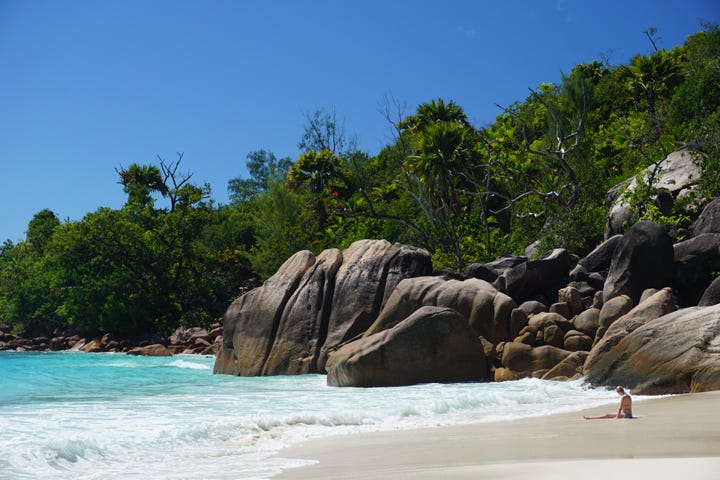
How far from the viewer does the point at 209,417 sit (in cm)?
1088

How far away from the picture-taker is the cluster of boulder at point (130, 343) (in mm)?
34344

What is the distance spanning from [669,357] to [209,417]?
26.1ft

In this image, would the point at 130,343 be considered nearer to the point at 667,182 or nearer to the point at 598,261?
the point at 598,261

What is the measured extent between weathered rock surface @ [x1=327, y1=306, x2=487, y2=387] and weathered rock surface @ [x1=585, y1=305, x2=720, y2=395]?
2.81 metres

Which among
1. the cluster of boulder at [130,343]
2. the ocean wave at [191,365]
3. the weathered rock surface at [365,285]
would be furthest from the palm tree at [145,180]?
the weathered rock surface at [365,285]

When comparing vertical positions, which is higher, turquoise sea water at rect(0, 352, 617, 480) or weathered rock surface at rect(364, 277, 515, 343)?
weathered rock surface at rect(364, 277, 515, 343)

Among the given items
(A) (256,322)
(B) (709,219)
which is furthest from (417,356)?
(B) (709,219)

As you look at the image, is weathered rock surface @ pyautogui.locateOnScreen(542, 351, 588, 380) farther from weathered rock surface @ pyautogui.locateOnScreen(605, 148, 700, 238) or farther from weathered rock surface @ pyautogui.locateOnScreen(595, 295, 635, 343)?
weathered rock surface @ pyautogui.locateOnScreen(605, 148, 700, 238)

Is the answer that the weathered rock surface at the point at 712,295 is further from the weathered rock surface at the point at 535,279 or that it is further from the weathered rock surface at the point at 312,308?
the weathered rock surface at the point at 312,308

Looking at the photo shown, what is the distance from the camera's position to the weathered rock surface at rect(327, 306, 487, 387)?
15.2 metres

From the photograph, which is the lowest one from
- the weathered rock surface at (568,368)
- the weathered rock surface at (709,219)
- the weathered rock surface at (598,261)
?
the weathered rock surface at (568,368)

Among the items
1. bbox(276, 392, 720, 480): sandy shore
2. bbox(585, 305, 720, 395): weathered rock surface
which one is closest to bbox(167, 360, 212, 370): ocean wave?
bbox(585, 305, 720, 395): weathered rock surface

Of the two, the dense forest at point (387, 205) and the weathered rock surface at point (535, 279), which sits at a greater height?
the dense forest at point (387, 205)

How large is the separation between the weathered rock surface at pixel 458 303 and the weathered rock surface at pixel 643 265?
255 centimetres
